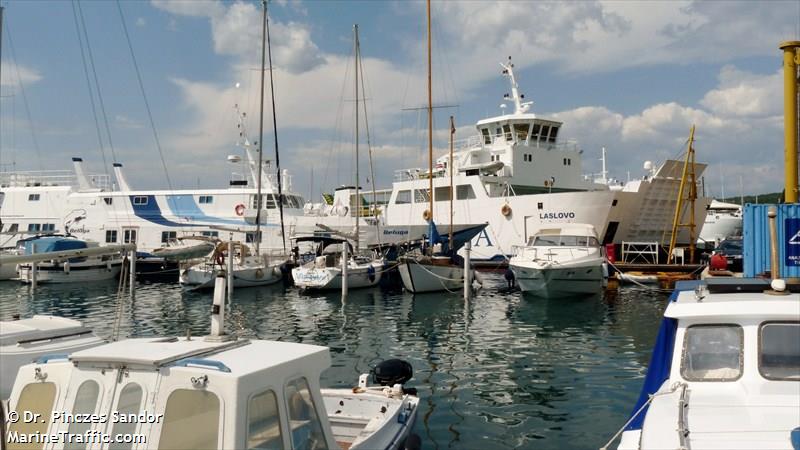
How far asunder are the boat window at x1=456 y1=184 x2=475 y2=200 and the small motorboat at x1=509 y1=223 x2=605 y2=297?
1191 centimetres

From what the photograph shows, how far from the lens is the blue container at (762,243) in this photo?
14.9 meters

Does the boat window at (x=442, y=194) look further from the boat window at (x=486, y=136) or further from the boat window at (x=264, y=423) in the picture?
the boat window at (x=264, y=423)

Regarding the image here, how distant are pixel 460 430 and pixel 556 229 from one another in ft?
56.0

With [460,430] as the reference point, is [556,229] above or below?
above

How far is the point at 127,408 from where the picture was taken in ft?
13.0

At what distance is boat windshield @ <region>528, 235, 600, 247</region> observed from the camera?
22.9 m

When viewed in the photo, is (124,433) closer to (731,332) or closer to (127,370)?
(127,370)

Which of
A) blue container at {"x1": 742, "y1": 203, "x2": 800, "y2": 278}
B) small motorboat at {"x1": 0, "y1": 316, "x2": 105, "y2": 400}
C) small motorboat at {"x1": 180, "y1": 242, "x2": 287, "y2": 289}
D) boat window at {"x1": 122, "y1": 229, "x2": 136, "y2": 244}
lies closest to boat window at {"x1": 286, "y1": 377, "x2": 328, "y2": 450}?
small motorboat at {"x1": 0, "y1": 316, "x2": 105, "y2": 400}

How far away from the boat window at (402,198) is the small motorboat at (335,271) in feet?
34.0

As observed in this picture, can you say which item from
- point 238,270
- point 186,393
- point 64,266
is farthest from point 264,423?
point 64,266

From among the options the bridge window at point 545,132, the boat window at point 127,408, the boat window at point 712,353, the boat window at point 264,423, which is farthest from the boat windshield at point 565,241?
the boat window at point 127,408

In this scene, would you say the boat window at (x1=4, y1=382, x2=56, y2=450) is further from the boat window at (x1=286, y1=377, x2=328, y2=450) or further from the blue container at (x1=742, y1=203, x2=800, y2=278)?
the blue container at (x1=742, y1=203, x2=800, y2=278)

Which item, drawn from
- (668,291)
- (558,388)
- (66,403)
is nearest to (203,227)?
(668,291)

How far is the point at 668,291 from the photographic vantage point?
23234 mm
